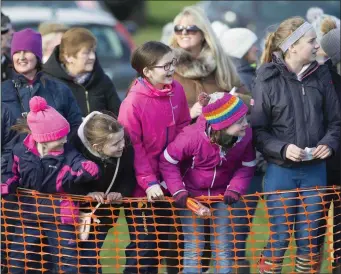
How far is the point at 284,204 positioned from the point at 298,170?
25 cm

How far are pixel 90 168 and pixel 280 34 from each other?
1645 mm

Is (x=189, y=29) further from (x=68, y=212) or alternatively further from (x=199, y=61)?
(x=68, y=212)

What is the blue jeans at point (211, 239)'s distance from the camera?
7164mm

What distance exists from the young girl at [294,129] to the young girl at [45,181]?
1.26 metres

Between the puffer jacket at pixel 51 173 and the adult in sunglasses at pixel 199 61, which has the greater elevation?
the adult in sunglasses at pixel 199 61

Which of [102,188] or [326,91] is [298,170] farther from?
[102,188]

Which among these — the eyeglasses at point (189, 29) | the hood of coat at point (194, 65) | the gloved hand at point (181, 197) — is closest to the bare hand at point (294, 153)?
the gloved hand at point (181, 197)

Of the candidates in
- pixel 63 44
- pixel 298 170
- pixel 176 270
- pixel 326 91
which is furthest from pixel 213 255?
pixel 63 44

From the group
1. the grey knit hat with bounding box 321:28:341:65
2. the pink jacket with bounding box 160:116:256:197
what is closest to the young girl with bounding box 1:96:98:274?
the pink jacket with bounding box 160:116:256:197

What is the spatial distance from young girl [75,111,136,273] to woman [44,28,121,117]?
3.00 feet

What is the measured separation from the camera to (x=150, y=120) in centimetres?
696

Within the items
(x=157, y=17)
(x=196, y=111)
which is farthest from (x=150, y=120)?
(x=157, y=17)

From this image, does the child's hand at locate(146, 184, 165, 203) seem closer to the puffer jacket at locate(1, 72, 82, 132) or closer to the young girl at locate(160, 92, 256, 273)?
the young girl at locate(160, 92, 256, 273)

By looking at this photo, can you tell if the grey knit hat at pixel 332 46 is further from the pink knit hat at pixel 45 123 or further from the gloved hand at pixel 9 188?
the gloved hand at pixel 9 188
